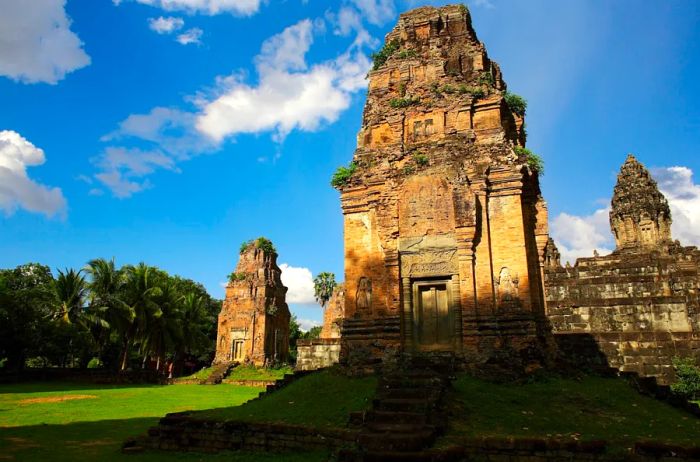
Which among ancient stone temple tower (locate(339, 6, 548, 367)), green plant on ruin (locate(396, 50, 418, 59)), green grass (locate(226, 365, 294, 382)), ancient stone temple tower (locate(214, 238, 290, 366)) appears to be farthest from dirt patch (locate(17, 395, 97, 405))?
green plant on ruin (locate(396, 50, 418, 59))

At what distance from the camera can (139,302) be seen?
121 ft

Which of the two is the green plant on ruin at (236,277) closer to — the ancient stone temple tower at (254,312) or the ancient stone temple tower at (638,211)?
the ancient stone temple tower at (254,312)

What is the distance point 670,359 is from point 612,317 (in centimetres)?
333

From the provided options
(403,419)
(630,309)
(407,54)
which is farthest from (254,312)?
(403,419)

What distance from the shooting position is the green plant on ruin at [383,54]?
16.6m

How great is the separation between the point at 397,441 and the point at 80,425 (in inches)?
382

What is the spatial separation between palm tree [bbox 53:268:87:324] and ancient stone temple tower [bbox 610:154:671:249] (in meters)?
35.9

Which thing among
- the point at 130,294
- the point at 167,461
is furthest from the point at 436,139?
the point at 130,294

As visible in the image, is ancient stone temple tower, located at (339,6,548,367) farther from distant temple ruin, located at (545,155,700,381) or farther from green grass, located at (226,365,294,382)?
green grass, located at (226,365,294,382)

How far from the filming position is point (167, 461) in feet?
29.1

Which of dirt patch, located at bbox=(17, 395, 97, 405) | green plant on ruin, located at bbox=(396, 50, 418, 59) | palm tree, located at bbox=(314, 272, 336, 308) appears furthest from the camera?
palm tree, located at bbox=(314, 272, 336, 308)

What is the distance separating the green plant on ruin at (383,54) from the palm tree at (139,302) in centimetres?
2712

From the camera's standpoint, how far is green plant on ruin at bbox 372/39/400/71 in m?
16.6

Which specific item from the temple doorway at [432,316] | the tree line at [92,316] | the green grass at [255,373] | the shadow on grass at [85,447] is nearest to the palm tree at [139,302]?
the tree line at [92,316]
